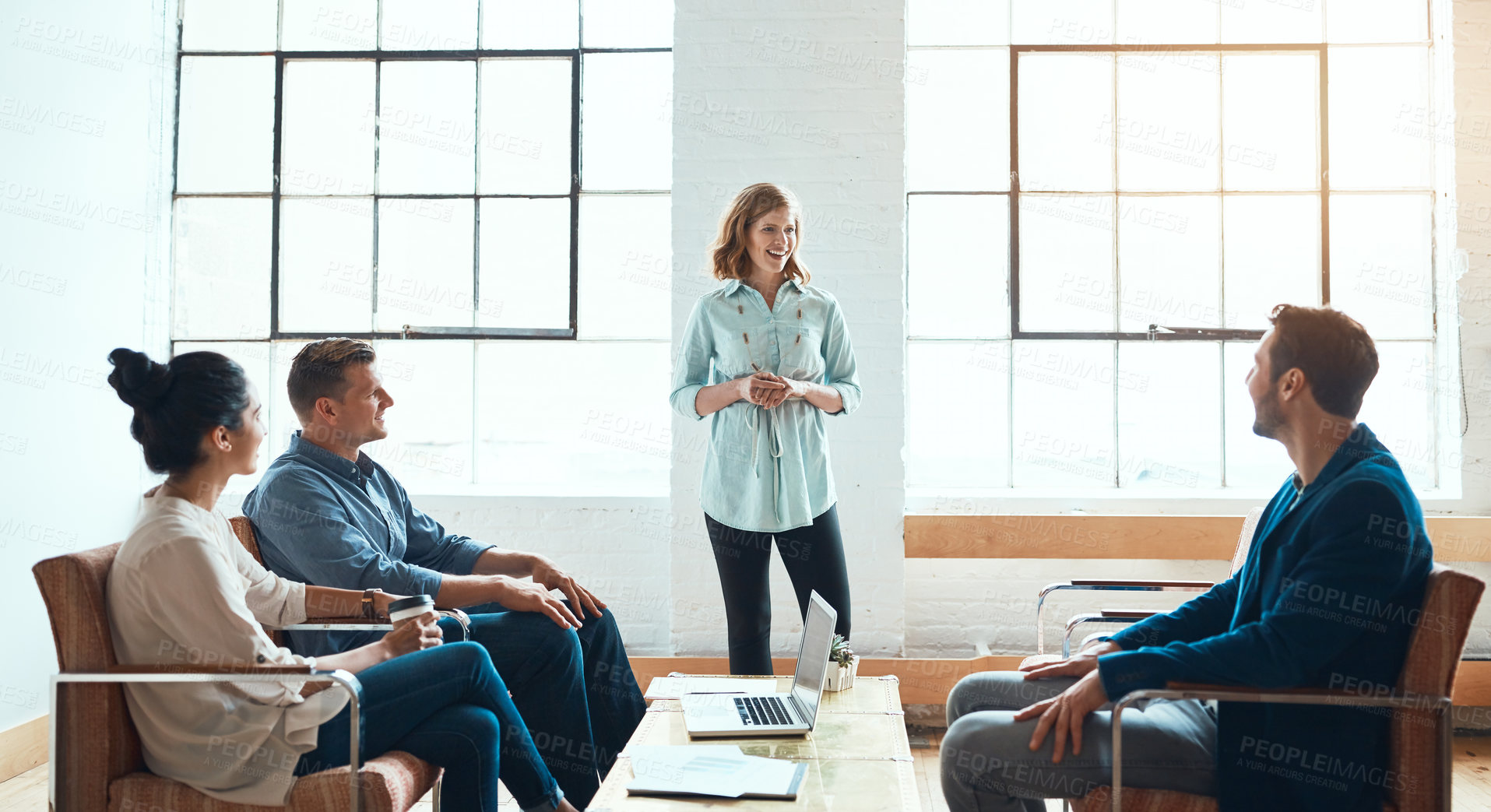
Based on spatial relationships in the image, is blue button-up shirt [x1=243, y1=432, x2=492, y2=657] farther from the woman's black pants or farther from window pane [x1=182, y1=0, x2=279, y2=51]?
window pane [x1=182, y1=0, x2=279, y2=51]

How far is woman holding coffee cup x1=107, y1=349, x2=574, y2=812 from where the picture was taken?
5.49 feet

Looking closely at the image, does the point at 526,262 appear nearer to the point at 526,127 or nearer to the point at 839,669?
the point at 526,127

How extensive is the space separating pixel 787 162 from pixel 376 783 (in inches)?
101

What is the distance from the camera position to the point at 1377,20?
3891mm

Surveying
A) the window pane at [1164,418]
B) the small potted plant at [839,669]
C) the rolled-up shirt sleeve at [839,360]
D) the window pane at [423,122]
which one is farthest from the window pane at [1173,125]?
the window pane at [423,122]

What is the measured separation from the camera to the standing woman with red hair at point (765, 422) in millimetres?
2838

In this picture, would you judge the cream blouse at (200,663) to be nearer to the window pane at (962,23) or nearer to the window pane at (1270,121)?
the window pane at (962,23)

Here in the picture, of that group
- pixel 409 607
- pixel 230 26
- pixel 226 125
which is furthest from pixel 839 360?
pixel 230 26

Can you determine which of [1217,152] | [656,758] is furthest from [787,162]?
[656,758]

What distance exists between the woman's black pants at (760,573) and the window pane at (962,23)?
6.80 ft

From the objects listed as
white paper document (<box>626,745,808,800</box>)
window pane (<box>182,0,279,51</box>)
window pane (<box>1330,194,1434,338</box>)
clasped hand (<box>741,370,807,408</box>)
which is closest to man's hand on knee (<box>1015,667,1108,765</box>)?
white paper document (<box>626,745,808,800</box>)

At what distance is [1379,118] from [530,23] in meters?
3.28

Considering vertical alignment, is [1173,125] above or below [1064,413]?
above

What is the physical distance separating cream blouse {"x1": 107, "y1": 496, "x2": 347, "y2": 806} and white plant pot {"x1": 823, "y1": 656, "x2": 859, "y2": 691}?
105 centimetres
